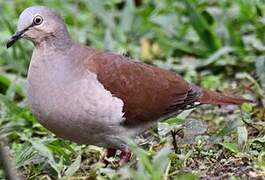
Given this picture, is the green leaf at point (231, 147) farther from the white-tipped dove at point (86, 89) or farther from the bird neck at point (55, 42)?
the bird neck at point (55, 42)

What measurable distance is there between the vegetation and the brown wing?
6.1 inches

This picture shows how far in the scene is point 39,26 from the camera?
16.5 ft

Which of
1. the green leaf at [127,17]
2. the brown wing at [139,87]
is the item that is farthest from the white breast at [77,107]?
the green leaf at [127,17]

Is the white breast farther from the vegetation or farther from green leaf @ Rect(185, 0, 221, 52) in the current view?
green leaf @ Rect(185, 0, 221, 52)

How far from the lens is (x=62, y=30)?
5.17 meters

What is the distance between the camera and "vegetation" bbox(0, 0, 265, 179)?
5.02 metres

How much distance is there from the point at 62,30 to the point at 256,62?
204 centimetres

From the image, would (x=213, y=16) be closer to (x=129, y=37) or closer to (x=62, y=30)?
(x=129, y=37)

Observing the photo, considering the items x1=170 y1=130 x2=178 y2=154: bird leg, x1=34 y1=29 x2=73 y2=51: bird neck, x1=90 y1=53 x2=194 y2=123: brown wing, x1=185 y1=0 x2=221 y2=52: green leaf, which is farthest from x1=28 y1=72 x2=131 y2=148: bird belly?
x1=185 y1=0 x2=221 y2=52: green leaf

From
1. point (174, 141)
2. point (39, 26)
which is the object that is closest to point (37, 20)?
point (39, 26)

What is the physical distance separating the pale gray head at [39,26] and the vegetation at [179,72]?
1.95 ft

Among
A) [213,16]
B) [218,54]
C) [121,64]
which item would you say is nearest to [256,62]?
[218,54]

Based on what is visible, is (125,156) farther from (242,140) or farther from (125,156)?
(242,140)

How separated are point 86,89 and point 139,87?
18.5 inches
